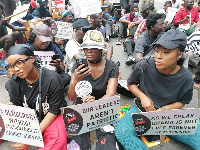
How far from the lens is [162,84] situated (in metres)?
2.39

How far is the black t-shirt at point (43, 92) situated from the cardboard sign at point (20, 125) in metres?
0.26

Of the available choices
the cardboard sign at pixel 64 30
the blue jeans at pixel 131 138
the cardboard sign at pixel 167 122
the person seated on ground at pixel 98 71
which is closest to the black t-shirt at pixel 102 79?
the person seated on ground at pixel 98 71

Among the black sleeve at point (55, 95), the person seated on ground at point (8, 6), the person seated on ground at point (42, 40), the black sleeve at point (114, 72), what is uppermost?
the person seated on ground at point (8, 6)

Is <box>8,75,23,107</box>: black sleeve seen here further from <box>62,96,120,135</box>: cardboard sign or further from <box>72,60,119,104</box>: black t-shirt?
<box>72,60,119,104</box>: black t-shirt

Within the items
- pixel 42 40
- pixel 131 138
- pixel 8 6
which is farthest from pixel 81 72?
pixel 8 6

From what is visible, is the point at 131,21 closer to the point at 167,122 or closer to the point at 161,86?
the point at 161,86

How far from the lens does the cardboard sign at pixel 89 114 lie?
2.11 metres

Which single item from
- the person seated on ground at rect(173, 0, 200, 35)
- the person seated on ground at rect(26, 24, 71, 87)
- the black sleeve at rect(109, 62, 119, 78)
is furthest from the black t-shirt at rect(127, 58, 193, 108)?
the person seated on ground at rect(173, 0, 200, 35)

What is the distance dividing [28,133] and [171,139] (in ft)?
6.27

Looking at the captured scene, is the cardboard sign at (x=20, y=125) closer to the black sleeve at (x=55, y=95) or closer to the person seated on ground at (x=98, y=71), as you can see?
the black sleeve at (x=55, y=95)

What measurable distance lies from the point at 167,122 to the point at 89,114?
0.89 m

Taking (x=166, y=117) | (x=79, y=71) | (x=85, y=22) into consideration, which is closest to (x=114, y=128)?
(x=166, y=117)

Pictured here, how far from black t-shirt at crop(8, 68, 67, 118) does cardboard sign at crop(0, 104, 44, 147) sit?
26 cm

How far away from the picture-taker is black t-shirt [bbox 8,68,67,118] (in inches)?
91.6
